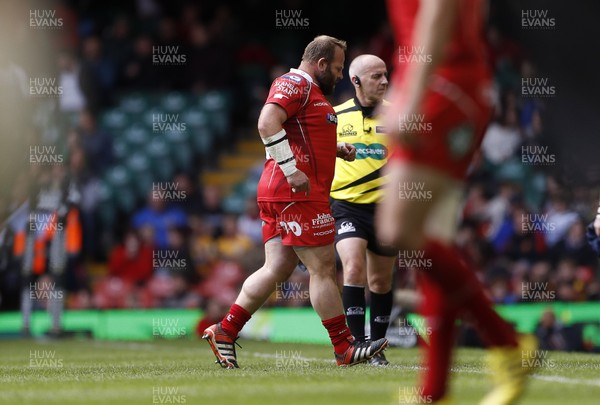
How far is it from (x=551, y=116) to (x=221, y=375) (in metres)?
9.31

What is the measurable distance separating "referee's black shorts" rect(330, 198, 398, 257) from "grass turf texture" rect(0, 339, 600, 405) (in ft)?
2.94

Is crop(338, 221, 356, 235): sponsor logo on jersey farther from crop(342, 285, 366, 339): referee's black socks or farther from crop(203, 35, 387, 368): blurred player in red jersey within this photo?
crop(203, 35, 387, 368): blurred player in red jersey

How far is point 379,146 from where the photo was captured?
9070mm

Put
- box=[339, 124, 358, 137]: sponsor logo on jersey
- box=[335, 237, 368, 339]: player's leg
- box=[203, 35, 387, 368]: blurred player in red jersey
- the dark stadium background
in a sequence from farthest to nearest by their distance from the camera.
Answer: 1. the dark stadium background
2. box=[339, 124, 358, 137]: sponsor logo on jersey
3. box=[335, 237, 368, 339]: player's leg
4. box=[203, 35, 387, 368]: blurred player in red jersey

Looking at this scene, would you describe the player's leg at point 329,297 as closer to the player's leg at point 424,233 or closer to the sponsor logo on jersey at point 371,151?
the sponsor logo on jersey at point 371,151

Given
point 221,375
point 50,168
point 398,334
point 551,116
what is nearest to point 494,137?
point 551,116

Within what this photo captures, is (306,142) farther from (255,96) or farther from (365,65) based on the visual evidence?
(255,96)

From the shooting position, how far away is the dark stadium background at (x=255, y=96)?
14.8 m

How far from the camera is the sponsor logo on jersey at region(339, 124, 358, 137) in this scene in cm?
912

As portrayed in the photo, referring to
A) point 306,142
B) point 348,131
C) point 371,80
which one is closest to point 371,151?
point 348,131

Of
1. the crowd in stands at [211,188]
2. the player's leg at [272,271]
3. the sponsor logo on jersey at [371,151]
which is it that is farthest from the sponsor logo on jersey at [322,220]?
the crowd in stands at [211,188]

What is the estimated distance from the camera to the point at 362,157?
358 inches

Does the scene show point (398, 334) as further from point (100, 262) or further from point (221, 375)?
point (100, 262)

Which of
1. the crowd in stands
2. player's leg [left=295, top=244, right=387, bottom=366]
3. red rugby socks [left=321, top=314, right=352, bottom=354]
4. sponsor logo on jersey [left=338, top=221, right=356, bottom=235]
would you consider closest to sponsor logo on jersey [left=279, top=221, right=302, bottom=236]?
player's leg [left=295, top=244, right=387, bottom=366]
